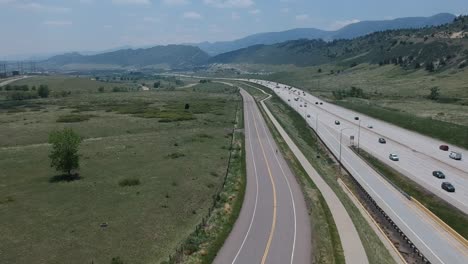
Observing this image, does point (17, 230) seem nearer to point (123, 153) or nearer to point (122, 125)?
point (123, 153)

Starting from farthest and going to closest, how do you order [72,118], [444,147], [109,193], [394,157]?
[72,118] → [444,147] → [394,157] → [109,193]

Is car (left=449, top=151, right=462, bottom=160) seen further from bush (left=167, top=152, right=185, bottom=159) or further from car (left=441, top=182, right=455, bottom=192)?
bush (left=167, top=152, right=185, bottom=159)

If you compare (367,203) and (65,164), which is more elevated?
(65,164)

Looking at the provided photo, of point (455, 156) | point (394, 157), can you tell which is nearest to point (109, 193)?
point (394, 157)

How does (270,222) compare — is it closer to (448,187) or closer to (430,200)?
(430,200)

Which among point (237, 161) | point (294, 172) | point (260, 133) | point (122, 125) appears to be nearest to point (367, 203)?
point (294, 172)

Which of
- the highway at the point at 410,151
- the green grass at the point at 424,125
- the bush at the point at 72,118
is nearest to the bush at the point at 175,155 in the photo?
the highway at the point at 410,151
